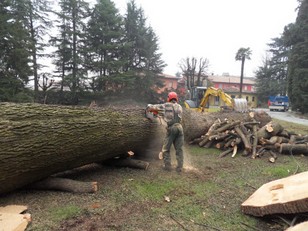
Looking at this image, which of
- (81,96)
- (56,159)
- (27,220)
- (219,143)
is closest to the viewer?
(27,220)

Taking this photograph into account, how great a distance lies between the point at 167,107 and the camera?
5.85m

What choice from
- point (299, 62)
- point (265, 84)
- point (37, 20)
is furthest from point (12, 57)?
point (265, 84)

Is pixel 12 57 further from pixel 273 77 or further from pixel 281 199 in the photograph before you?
pixel 273 77

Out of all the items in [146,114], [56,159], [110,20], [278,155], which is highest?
[110,20]

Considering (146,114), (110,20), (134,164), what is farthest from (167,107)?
(110,20)

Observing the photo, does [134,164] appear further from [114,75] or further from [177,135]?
[114,75]

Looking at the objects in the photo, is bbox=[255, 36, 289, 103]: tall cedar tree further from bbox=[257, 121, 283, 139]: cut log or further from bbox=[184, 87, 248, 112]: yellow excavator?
bbox=[257, 121, 283, 139]: cut log

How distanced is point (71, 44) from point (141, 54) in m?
8.09

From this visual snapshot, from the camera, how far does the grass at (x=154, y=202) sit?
135 inches

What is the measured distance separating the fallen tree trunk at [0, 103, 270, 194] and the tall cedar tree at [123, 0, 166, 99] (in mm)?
22607

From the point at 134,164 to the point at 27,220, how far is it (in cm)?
290

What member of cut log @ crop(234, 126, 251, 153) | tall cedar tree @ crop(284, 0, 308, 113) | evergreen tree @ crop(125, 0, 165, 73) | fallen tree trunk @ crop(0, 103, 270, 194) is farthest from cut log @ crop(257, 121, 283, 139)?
evergreen tree @ crop(125, 0, 165, 73)

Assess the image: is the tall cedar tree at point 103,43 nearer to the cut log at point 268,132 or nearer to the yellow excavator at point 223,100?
the yellow excavator at point 223,100

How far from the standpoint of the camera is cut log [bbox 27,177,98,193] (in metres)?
4.18
